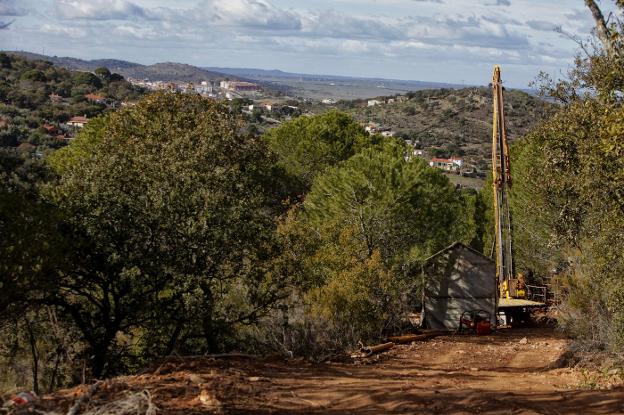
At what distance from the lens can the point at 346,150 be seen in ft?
131

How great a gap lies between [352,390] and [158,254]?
4350 millimetres

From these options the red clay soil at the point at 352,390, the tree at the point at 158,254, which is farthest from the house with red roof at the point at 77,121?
the red clay soil at the point at 352,390

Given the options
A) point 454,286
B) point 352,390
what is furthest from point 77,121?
point 352,390

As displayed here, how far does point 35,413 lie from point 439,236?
21746mm

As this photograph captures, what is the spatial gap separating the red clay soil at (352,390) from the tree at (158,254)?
5.33ft

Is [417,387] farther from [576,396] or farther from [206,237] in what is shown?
[206,237]

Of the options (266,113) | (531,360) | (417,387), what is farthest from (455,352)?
(266,113)

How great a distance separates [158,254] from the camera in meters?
12.3

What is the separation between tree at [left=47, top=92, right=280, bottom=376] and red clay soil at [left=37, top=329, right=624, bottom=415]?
1626mm

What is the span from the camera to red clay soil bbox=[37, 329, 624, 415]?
8586 mm

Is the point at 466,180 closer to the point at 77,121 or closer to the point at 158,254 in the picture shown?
the point at 77,121

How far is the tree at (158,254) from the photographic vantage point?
12109 mm

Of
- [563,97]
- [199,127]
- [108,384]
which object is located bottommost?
[108,384]

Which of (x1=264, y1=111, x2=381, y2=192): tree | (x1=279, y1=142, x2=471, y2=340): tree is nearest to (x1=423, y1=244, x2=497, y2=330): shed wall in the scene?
(x1=279, y1=142, x2=471, y2=340): tree
